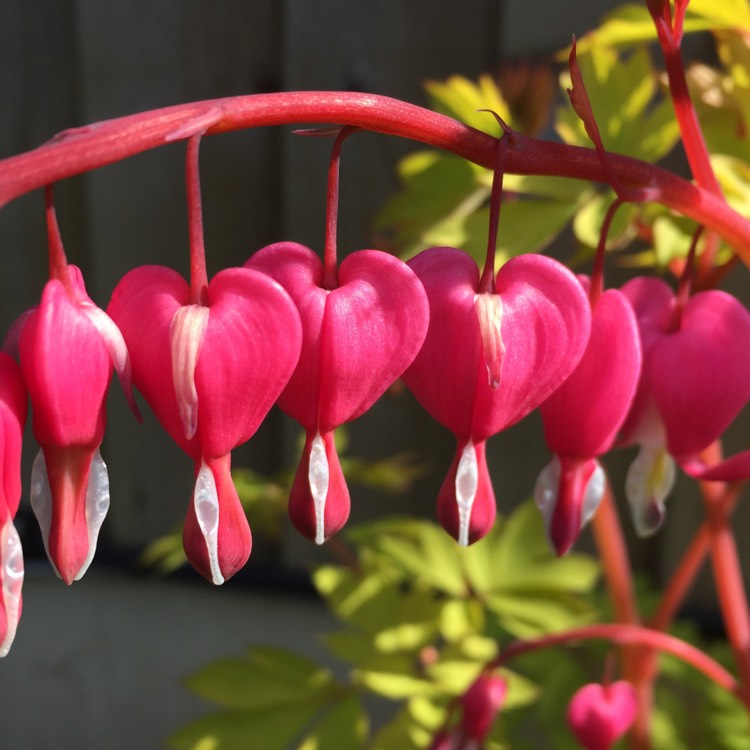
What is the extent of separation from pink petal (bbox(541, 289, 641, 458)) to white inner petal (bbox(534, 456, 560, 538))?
0.08 ft

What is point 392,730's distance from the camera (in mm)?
1087

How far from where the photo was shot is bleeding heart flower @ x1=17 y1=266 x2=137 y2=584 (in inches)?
15.3

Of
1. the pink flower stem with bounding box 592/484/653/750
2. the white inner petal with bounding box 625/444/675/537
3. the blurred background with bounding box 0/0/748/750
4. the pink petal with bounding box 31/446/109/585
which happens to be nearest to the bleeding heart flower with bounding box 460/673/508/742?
the pink flower stem with bounding box 592/484/653/750

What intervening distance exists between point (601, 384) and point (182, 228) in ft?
4.35

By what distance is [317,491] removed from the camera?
45 cm

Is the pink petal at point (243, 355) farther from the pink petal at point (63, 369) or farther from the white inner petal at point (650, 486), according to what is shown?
the white inner petal at point (650, 486)

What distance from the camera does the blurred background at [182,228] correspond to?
1517mm

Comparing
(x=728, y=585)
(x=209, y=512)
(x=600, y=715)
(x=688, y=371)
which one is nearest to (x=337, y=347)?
(x=209, y=512)

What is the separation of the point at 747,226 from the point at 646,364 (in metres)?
0.11

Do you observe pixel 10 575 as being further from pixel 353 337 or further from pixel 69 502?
pixel 353 337

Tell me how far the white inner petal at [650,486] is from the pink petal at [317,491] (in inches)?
9.2

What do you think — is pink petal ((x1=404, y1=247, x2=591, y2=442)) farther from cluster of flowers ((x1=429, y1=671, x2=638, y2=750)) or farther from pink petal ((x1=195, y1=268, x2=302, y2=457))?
cluster of flowers ((x1=429, y1=671, x2=638, y2=750))

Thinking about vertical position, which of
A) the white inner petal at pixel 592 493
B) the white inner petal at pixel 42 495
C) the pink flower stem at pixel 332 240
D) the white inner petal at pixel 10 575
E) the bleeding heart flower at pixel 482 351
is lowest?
the white inner petal at pixel 592 493

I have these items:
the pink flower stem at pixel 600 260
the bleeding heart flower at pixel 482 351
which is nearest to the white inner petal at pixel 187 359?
the bleeding heart flower at pixel 482 351
